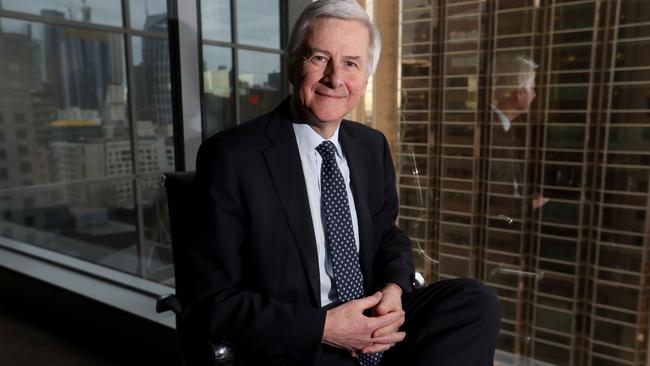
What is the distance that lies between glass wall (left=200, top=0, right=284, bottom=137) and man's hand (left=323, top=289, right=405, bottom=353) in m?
1.84

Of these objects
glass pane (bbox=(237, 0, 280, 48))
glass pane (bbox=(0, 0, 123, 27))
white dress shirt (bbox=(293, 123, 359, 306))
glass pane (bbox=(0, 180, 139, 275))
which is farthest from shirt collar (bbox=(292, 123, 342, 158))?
glass pane (bbox=(0, 180, 139, 275))

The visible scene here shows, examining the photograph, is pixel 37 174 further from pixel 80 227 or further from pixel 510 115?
pixel 510 115

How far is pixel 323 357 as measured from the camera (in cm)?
103

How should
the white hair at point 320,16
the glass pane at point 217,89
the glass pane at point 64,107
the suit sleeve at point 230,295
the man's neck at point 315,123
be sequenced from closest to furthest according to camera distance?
the suit sleeve at point 230,295
the white hair at point 320,16
the man's neck at point 315,123
the glass pane at point 217,89
the glass pane at point 64,107

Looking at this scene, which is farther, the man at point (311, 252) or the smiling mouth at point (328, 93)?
the smiling mouth at point (328, 93)

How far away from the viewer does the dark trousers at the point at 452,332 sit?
3.28 feet

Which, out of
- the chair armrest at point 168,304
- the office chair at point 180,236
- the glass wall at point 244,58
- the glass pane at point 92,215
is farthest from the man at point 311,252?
the glass pane at point 92,215

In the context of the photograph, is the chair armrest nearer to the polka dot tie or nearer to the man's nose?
the polka dot tie

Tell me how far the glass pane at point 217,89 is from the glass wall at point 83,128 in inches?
115

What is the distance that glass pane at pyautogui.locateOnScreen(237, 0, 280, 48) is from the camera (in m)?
3.05

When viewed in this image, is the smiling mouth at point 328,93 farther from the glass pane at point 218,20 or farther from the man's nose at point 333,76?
the glass pane at point 218,20

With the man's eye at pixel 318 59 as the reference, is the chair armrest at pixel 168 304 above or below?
below

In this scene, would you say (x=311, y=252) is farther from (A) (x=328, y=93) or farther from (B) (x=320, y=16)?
(B) (x=320, y=16)

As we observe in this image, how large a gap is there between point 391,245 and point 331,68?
21.2 inches
